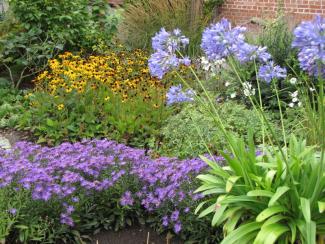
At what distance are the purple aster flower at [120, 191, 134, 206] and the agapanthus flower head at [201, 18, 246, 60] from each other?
126 centimetres

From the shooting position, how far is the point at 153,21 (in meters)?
9.10

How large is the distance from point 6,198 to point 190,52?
216 inches

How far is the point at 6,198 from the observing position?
11.3ft

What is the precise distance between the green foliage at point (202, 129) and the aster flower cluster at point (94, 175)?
31.7 inches

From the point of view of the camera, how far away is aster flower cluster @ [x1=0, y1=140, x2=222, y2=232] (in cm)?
349

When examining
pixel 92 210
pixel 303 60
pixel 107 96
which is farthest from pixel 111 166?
pixel 107 96

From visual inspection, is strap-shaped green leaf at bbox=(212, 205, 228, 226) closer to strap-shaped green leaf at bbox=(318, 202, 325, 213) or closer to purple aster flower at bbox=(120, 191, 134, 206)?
strap-shaped green leaf at bbox=(318, 202, 325, 213)

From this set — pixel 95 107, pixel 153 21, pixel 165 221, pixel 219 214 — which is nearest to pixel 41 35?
pixel 153 21

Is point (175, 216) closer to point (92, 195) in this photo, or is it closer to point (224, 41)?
point (92, 195)

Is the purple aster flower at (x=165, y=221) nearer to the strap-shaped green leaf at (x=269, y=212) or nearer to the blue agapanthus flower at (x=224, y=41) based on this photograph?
the strap-shaped green leaf at (x=269, y=212)

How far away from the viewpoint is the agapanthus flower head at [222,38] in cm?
282

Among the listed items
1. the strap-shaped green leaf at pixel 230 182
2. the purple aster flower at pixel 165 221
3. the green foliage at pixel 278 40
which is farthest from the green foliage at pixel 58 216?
the green foliage at pixel 278 40

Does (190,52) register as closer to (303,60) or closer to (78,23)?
(78,23)

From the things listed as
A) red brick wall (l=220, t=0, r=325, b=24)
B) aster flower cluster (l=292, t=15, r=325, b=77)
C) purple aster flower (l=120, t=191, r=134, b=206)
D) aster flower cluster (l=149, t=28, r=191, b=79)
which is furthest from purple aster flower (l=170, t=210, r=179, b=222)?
red brick wall (l=220, t=0, r=325, b=24)
